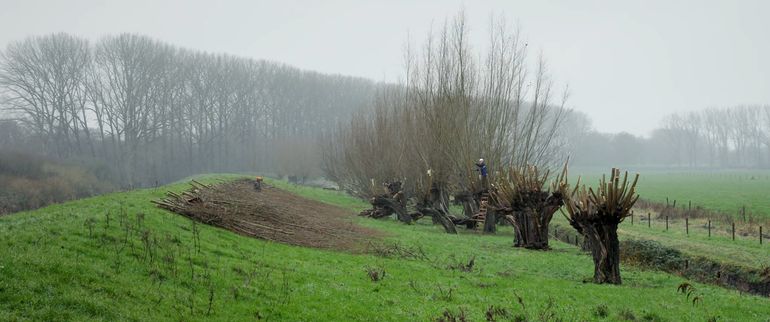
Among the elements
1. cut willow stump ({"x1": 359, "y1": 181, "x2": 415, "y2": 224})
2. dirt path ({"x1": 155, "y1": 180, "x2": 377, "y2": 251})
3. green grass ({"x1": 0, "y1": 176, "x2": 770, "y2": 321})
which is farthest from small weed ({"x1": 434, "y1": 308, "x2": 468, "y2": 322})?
cut willow stump ({"x1": 359, "y1": 181, "x2": 415, "y2": 224})

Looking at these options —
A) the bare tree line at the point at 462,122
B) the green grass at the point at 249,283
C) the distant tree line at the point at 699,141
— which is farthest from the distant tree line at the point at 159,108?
the distant tree line at the point at 699,141

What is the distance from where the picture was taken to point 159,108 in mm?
78438

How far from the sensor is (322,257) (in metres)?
15.1

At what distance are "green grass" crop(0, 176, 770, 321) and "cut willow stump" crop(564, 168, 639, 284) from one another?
2.36 ft

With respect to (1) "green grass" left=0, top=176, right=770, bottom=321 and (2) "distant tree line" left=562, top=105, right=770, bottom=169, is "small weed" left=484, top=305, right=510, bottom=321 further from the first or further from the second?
(2) "distant tree line" left=562, top=105, right=770, bottom=169

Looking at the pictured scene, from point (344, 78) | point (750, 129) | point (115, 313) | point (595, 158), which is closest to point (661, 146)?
point (750, 129)

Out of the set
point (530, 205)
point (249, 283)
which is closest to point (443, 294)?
point (249, 283)

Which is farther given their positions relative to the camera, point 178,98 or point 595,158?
point 595,158

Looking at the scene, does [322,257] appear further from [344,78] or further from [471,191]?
[344,78]

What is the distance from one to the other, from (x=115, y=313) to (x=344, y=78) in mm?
101432

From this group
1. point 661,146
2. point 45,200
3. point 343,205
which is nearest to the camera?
point 45,200

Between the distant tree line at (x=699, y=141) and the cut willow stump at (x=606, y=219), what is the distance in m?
116

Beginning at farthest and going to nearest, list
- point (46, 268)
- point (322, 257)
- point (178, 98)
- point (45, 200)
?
point (178, 98) → point (45, 200) → point (322, 257) → point (46, 268)

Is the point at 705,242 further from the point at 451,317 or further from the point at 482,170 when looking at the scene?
the point at 451,317
